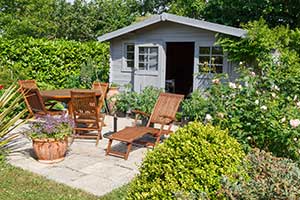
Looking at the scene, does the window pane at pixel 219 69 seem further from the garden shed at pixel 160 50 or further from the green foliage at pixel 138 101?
the green foliage at pixel 138 101

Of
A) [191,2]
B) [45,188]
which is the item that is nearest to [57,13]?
[191,2]

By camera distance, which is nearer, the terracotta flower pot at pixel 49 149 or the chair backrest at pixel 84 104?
the terracotta flower pot at pixel 49 149

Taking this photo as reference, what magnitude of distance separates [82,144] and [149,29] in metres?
5.20

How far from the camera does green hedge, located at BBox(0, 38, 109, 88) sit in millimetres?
11297

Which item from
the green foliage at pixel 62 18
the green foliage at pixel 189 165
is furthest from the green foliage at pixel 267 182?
the green foliage at pixel 62 18

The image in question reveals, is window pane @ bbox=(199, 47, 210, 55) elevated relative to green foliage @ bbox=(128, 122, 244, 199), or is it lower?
elevated

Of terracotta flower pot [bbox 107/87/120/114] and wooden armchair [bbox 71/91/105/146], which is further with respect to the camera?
terracotta flower pot [bbox 107/87/120/114]

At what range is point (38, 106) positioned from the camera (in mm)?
6797

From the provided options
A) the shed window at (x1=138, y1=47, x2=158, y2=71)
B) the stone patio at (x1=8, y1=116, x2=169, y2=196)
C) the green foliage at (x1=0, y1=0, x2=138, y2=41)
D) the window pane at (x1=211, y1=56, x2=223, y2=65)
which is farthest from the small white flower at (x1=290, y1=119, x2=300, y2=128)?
the green foliage at (x1=0, y1=0, x2=138, y2=41)

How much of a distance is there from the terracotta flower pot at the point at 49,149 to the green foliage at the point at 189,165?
2.64 m

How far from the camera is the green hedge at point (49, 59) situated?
11.3m

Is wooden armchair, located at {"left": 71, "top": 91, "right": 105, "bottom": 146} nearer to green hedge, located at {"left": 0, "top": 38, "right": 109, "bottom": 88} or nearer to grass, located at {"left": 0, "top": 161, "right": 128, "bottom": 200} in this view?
grass, located at {"left": 0, "top": 161, "right": 128, "bottom": 200}

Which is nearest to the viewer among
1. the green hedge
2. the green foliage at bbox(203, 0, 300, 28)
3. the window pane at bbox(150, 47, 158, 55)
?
the window pane at bbox(150, 47, 158, 55)

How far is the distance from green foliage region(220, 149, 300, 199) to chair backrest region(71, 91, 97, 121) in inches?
162
